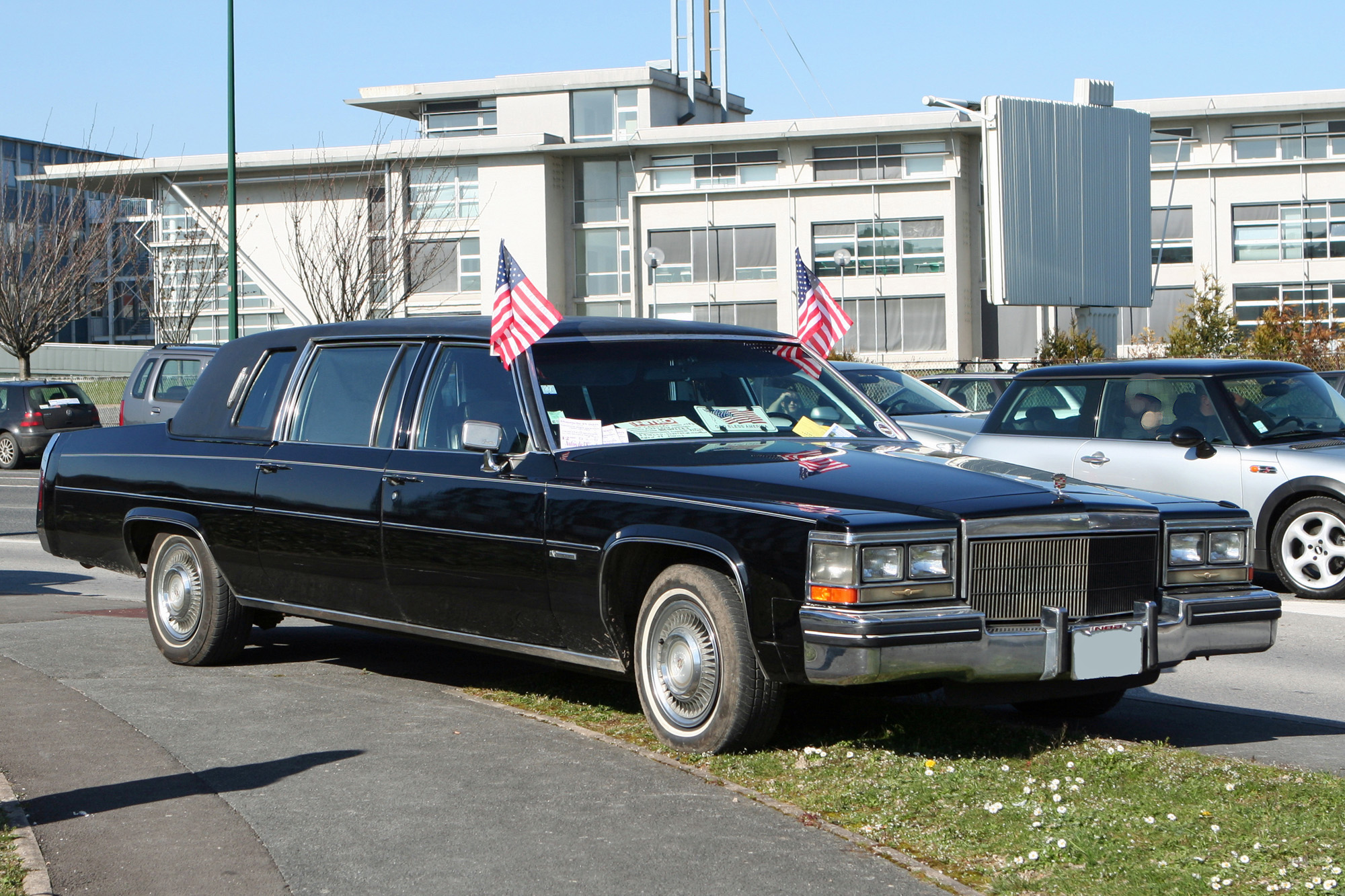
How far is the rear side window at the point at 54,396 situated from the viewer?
2864 cm

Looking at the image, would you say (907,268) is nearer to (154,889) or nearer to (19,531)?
(19,531)

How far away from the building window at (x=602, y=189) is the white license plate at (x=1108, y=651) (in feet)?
195

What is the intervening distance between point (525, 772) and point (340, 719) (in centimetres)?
131

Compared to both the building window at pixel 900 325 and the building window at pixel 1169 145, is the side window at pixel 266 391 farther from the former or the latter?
the building window at pixel 1169 145

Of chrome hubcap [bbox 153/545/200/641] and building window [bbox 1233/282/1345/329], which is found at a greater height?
building window [bbox 1233/282/1345/329]

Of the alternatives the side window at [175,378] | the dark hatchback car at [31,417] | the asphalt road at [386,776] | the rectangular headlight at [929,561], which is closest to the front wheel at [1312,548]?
the asphalt road at [386,776]

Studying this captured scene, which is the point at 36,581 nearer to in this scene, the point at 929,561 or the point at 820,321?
the point at 820,321

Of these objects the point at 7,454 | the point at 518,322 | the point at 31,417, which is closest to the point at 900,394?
the point at 518,322

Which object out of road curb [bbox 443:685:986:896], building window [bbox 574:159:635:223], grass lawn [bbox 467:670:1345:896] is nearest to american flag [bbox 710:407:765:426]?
grass lawn [bbox 467:670:1345:896]

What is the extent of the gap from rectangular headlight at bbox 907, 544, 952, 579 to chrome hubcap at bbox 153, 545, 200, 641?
13.9ft

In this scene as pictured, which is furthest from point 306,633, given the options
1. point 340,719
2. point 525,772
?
point 525,772

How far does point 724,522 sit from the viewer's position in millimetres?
5523

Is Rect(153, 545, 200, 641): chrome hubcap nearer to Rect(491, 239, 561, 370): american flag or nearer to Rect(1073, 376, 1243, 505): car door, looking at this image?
Rect(491, 239, 561, 370): american flag

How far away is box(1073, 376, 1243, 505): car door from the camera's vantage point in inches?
436
